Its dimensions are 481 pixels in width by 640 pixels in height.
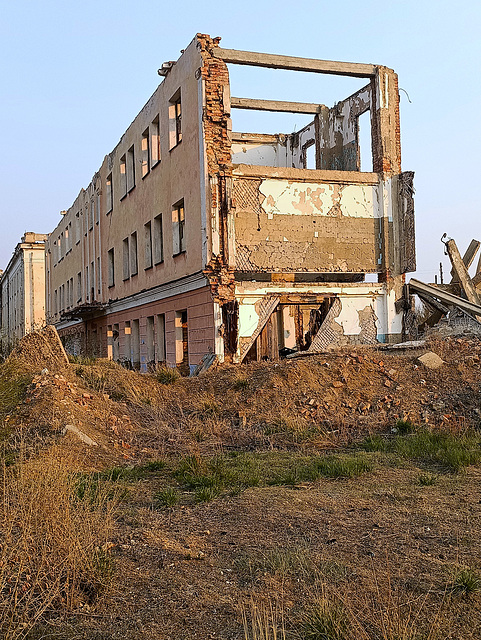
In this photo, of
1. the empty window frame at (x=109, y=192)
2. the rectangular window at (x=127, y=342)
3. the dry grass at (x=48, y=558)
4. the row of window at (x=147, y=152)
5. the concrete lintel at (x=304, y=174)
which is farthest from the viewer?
the empty window frame at (x=109, y=192)

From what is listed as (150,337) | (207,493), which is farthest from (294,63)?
(207,493)

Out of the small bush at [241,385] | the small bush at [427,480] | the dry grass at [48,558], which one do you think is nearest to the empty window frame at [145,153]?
the small bush at [241,385]

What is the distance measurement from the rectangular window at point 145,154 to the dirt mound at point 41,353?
940 cm

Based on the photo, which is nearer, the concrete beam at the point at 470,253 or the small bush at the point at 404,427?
the small bush at the point at 404,427

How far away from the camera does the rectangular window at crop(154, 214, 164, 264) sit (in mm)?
20031

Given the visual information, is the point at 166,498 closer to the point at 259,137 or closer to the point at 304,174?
the point at 304,174

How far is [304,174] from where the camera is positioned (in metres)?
16.8

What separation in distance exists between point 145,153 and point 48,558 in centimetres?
1899

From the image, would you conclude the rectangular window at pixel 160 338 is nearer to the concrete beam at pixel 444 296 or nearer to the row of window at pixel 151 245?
the row of window at pixel 151 245

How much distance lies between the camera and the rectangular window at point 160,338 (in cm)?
2014

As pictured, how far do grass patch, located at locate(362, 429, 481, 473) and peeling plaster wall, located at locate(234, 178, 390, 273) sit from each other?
7.92 meters

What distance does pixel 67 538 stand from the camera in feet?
13.9

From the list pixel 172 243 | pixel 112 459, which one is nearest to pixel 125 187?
pixel 172 243

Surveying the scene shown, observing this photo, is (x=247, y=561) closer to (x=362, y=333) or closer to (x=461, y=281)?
(x=362, y=333)
